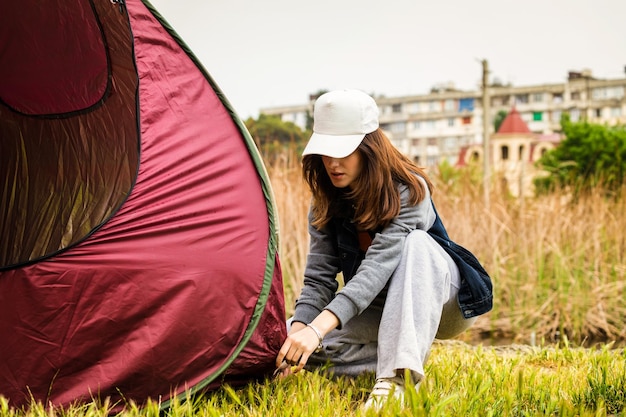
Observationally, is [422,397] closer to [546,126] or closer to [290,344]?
[290,344]

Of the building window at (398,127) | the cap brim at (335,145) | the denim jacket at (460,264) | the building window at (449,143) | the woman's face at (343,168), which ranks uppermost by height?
the cap brim at (335,145)

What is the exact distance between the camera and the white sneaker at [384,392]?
6.67ft

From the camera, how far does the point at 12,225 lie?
3.11 meters

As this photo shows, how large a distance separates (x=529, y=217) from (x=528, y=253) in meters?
0.25

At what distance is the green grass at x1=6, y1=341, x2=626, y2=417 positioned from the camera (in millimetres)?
1978

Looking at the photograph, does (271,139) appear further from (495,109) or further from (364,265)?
(495,109)

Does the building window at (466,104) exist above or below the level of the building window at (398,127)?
above

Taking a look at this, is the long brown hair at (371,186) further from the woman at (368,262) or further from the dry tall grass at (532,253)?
the dry tall grass at (532,253)

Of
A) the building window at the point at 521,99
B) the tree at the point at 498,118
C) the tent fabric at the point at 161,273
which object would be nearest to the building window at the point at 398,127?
the building window at the point at 521,99

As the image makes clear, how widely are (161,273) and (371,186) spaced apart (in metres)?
0.60

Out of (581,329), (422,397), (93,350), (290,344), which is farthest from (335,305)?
(581,329)

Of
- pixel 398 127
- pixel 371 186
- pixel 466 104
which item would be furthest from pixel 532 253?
pixel 398 127

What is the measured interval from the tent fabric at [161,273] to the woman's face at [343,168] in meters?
0.18

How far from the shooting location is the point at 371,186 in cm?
227
